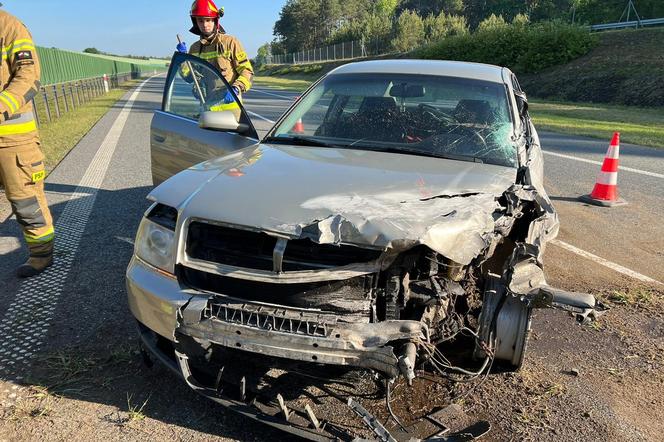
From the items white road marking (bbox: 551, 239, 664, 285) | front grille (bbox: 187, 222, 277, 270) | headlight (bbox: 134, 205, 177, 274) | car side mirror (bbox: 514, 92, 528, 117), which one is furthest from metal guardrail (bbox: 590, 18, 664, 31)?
headlight (bbox: 134, 205, 177, 274)

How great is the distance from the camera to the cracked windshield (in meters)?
3.14

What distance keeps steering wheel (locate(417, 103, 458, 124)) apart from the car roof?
0.39m

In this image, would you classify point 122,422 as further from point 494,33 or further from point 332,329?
point 494,33

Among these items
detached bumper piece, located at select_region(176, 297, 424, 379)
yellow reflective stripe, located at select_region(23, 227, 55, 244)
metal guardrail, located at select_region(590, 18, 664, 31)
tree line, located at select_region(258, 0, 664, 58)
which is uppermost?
tree line, located at select_region(258, 0, 664, 58)

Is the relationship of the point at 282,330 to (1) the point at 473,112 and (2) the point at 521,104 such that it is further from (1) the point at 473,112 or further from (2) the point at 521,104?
(2) the point at 521,104

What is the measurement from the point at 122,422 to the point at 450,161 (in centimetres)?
226

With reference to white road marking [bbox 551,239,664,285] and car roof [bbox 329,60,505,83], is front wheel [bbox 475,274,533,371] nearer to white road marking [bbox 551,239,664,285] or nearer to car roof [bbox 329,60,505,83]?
car roof [bbox 329,60,505,83]

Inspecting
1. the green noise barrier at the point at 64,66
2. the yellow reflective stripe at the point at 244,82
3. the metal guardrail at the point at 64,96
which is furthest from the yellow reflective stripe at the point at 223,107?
the green noise barrier at the point at 64,66

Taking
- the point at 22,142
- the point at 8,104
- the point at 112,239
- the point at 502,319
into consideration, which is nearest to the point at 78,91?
the point at 112,239

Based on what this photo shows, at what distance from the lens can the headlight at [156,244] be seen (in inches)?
92.0

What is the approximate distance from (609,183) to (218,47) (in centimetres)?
489

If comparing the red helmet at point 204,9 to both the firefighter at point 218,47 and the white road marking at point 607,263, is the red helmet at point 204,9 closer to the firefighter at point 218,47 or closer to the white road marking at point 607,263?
the firefighter at point 218,47

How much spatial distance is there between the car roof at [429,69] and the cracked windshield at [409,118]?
8 centimetres

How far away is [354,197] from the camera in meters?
2.34
